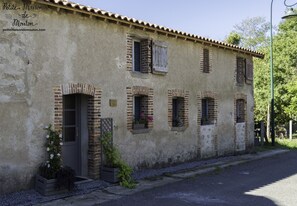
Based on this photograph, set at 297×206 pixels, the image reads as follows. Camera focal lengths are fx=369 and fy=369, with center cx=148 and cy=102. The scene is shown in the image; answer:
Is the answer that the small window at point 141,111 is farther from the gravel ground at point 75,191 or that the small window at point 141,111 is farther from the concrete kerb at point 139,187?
the concrete kerb at point 139,187

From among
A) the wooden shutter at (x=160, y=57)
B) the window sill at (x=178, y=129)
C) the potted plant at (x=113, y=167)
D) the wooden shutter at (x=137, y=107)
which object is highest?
the wooden shutter at (x=160, y=57)

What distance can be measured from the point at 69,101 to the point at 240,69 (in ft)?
31.8

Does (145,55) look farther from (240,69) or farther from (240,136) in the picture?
(240,136)

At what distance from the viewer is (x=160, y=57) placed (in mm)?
12125

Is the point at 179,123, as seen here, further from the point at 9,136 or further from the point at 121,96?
the point at 9,136

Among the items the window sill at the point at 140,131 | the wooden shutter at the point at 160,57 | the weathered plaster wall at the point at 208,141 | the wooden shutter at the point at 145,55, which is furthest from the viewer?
the weathered plaster wall at the point at 208,141

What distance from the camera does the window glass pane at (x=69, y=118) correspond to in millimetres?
9844

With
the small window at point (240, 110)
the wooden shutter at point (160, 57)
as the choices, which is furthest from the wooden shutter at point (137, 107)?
the small window at point (240, 110)

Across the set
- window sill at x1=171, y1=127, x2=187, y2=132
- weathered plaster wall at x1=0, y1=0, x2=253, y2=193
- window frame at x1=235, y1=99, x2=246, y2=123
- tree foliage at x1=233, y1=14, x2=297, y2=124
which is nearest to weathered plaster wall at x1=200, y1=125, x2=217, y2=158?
weathered plaster wall at x1=0, y1=0, x2=253, y2=193

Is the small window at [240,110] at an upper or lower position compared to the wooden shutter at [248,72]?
lower

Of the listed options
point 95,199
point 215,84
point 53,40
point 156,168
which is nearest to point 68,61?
point 53,40

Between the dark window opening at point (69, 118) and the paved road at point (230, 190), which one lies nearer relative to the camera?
the paved road at point (230, 190)

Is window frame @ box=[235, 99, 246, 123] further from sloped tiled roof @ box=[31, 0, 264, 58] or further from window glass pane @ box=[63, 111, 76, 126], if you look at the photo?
window glass pane @ box=[63, 111, 76, 126]

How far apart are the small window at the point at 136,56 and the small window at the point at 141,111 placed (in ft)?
3.11
